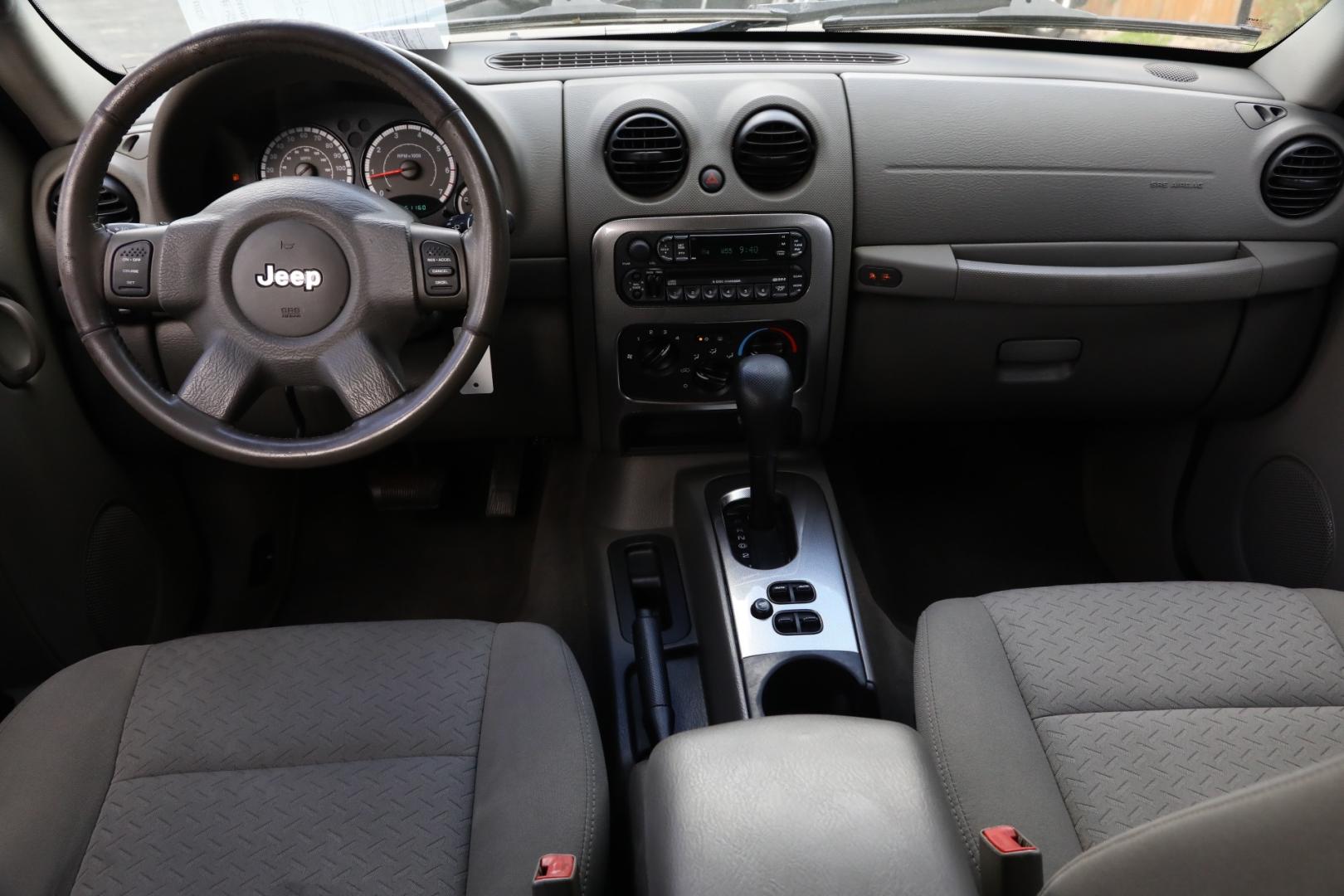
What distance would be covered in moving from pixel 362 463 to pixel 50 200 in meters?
0.79

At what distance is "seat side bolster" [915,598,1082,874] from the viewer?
97 cm

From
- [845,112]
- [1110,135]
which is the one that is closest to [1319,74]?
[1110,135]

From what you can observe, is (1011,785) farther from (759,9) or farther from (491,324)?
(759,9)

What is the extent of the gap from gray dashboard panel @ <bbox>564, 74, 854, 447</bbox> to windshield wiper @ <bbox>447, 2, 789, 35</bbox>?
16cm

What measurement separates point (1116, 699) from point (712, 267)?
82cm

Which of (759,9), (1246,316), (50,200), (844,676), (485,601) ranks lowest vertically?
(485,601)

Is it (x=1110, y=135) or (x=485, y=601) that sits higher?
(x=1110, y=135)

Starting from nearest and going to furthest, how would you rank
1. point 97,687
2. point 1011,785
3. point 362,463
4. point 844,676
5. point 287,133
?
point 1011,785 → point 97,687 → point 287,133 → point 844,676 → point 362,463

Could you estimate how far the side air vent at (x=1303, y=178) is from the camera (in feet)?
5.20

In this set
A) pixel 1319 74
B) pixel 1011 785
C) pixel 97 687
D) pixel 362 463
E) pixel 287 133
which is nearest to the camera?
pixel 1011 785

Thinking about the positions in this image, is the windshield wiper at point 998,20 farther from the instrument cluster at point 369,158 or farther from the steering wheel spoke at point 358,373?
the steering wheel spoke at point 358,373

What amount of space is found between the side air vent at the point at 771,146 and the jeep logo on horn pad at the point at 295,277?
65 centimetres

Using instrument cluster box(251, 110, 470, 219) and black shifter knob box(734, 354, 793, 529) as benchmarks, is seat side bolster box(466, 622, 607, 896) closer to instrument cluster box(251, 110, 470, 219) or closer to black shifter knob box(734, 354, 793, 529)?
black shifter knob box(734, 354, 793, 529)

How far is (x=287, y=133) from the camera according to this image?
54.3 inches
